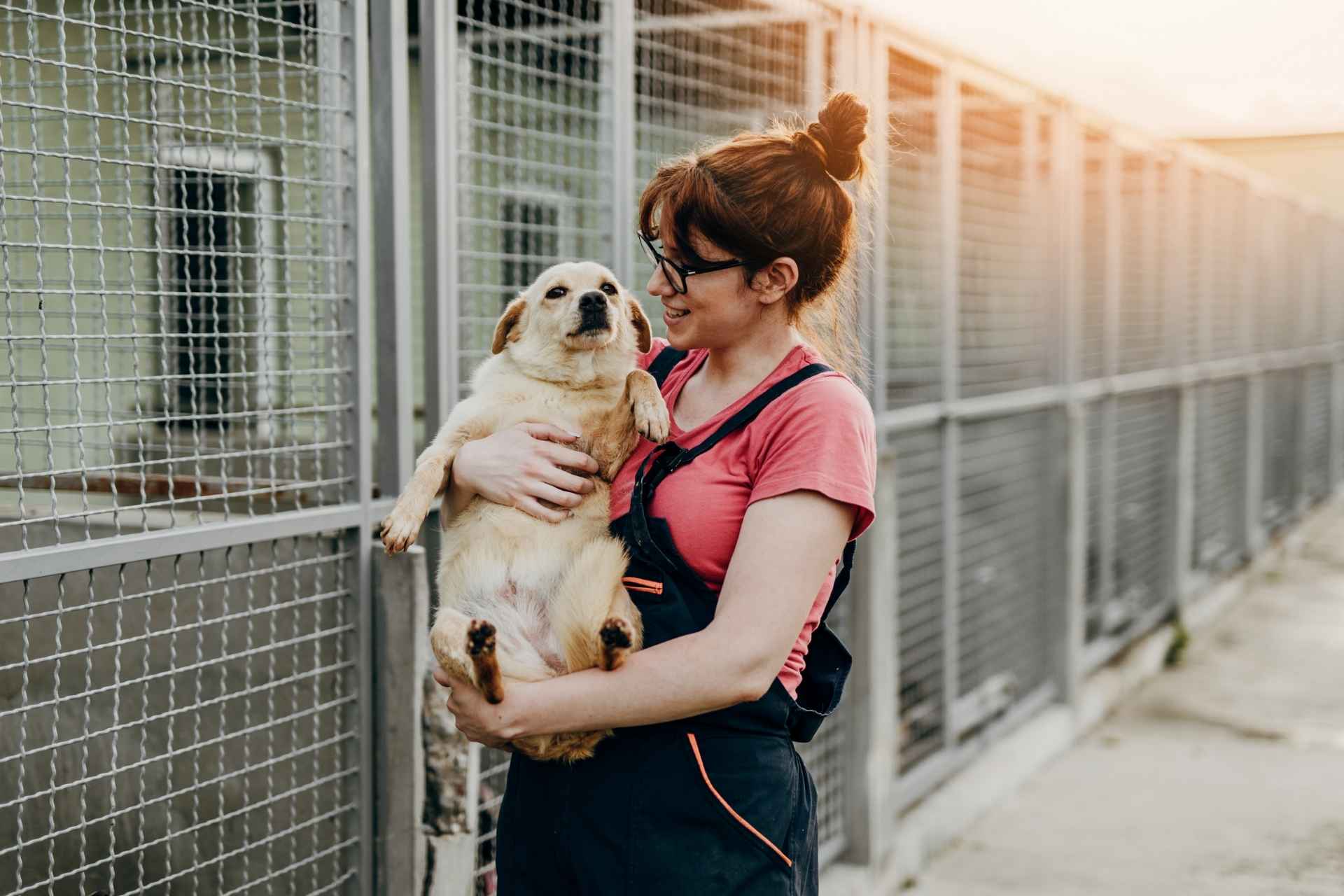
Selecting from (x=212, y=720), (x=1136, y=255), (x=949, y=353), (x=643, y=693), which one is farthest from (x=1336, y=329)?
(x=643, y=693)

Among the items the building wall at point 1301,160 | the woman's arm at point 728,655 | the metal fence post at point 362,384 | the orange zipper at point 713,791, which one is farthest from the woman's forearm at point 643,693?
the building wall at point 1301,160

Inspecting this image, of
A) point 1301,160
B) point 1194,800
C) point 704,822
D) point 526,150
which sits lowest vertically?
point 1194,800

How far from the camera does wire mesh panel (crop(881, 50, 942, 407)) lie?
15.3 ft

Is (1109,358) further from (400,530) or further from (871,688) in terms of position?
(400,530)

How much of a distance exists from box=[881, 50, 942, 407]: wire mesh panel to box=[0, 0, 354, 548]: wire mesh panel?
1686 millimetres

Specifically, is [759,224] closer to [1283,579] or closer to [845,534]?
[845,534]

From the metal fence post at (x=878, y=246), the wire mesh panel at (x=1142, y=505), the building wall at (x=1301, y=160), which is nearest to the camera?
the metal fence post at (x=878, y=246)

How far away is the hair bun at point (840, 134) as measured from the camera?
184 cm

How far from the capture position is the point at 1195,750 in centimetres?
600

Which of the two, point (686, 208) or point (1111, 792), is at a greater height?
point (686, 208)

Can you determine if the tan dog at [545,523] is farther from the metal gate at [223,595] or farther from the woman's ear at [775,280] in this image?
the metal gate at [223,595]

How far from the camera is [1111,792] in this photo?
5418 mm

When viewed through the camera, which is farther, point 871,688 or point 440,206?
point 871,688

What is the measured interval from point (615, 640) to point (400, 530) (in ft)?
1.44
